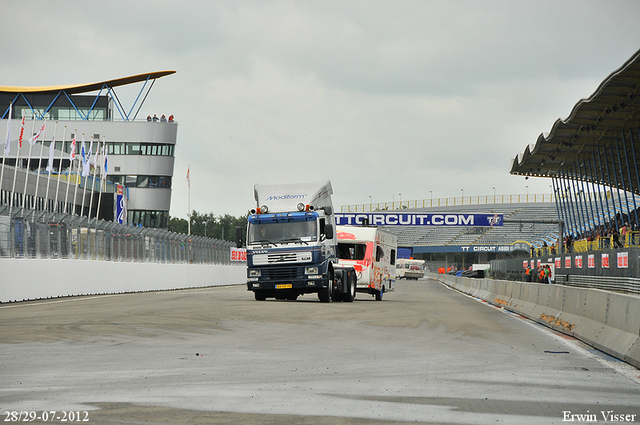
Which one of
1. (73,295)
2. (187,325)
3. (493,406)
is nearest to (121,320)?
(187,325)

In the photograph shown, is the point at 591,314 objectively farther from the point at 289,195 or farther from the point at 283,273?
the point at 289,195

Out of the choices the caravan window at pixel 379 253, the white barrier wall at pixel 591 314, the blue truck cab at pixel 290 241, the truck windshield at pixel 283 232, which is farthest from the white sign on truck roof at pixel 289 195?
the white barrier wall at pixel 591 314

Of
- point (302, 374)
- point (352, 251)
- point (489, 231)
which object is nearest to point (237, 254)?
point (352, 251)

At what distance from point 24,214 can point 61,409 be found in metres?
19.8

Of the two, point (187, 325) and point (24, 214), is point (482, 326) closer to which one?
point (187, 325)

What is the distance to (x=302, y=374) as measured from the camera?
853cm

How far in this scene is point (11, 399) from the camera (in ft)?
22.4

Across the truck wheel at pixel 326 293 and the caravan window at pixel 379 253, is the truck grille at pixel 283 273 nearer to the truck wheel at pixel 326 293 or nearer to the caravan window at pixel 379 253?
the truck wheel at pixel 326 293

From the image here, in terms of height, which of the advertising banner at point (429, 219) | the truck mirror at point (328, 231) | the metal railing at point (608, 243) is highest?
the advertising banner at point (429, 219)

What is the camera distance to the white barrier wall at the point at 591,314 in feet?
34.1

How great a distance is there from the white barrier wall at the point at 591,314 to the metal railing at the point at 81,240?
15.1m

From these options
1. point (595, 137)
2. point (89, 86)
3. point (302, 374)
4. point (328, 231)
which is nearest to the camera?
point (302, 374)

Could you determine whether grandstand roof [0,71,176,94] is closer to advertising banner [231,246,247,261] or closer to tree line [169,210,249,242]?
advertising banner [231,246,247,261]

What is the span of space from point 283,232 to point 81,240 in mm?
9333
